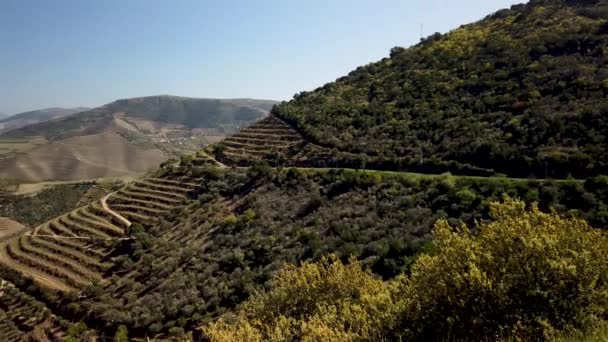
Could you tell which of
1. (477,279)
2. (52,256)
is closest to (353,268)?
(477,279)

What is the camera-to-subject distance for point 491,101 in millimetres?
46406

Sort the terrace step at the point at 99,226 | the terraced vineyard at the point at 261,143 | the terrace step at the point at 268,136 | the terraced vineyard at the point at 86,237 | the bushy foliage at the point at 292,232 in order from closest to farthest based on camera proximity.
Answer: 1. the bushy foliage at the point at 292,232
2. the terraced vineyard at the point at 86,237
3. the terrace step at the point at 99,226
4. the terraced vineyard at the point at 261,143
5. the terrace step at the point at 268,136

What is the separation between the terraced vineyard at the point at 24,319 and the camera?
1293 inches

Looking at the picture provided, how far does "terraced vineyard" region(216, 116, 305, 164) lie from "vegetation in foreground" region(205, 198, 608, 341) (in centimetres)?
4343

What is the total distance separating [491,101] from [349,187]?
1933 cm

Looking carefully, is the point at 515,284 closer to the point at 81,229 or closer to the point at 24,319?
the point at 24,319

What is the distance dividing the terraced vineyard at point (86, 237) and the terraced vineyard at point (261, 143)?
817 cm

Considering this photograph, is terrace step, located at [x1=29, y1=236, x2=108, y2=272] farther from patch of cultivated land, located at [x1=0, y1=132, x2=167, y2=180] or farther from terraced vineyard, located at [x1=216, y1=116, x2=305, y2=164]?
patch of cultivated land, located at [x1=0, y1=132, x2=167, y2=180]

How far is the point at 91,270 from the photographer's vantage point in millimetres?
41469

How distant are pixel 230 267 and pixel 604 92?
36.5m

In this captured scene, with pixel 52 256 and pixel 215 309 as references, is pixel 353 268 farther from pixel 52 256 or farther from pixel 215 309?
pixel 52 256

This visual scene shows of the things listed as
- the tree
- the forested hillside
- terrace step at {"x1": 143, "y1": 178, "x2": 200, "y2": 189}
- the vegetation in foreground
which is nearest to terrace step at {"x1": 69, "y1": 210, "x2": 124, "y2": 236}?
terrace step at {"x1": 143, "y1": 178, "x2": 200, "y2": 189}

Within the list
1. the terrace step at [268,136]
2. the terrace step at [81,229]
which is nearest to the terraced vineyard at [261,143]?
the terrace step at [268,136]

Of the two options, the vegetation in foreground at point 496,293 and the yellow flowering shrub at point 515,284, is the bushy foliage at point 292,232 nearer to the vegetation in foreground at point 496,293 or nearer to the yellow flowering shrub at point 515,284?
the vegetation in foreground at point 496,293
